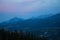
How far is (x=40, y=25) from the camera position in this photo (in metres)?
1.70

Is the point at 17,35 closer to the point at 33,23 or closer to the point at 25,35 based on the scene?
the point at 25,35

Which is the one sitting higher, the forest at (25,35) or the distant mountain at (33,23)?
the distant mountain at (33,23)

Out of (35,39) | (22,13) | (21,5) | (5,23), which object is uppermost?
(21,5)

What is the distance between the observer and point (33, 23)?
5.58ft

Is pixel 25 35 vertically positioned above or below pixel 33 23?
below

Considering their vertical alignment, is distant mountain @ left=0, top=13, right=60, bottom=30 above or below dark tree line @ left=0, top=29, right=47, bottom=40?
above

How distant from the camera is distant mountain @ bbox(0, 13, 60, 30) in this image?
1677 mm

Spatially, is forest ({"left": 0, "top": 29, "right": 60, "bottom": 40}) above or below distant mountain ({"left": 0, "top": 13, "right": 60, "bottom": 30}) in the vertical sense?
below

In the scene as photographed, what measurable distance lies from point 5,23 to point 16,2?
341 mm

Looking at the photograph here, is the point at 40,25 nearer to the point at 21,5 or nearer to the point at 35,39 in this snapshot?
the point at 35,39

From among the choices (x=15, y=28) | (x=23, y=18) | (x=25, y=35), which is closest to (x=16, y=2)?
(x=23, y=18)

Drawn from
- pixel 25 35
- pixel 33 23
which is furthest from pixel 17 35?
pixel 33 23

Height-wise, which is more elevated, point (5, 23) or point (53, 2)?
point (53, 2)

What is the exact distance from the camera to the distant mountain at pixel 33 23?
168 cm
